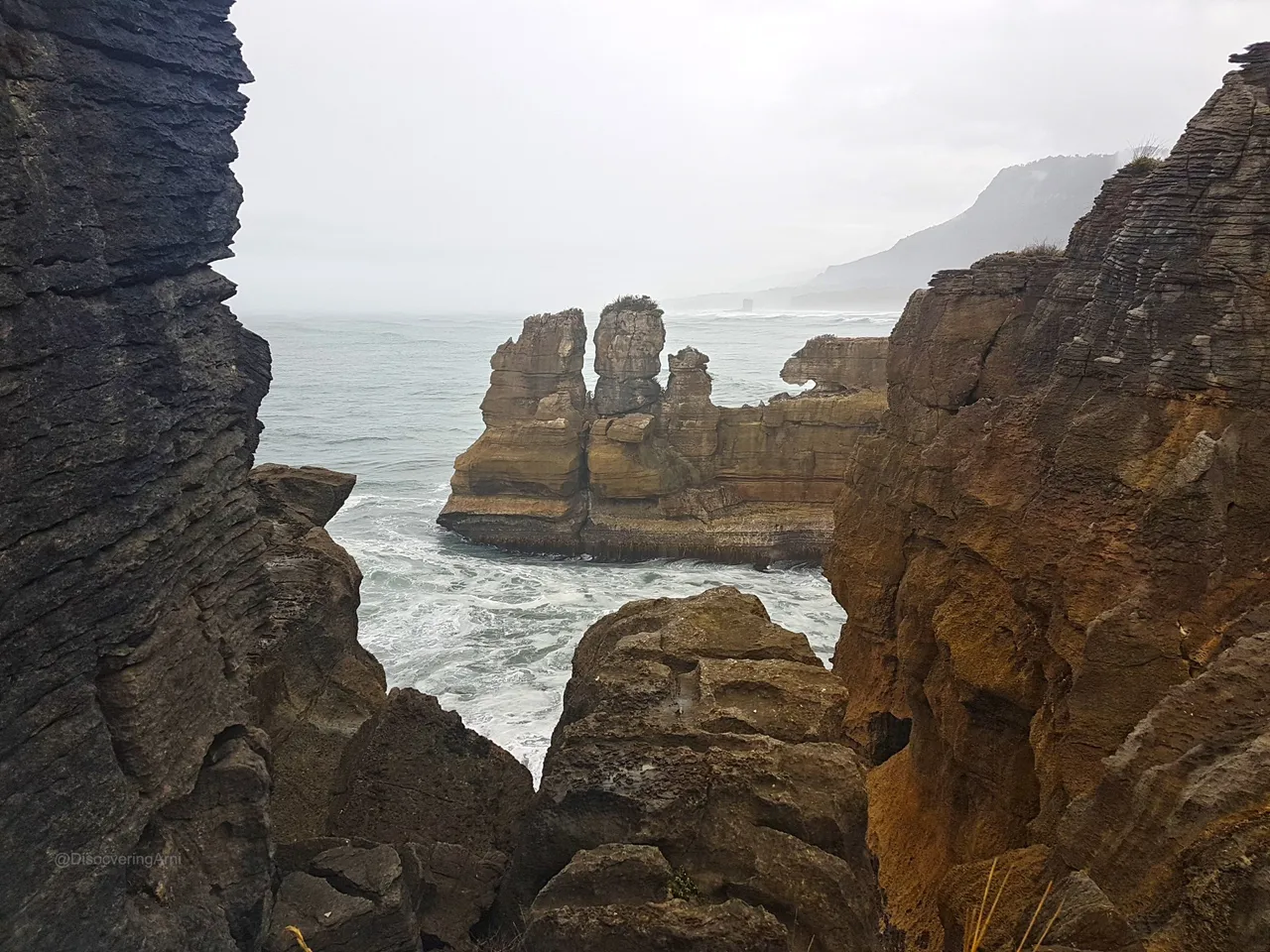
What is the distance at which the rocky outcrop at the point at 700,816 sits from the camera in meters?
5.69

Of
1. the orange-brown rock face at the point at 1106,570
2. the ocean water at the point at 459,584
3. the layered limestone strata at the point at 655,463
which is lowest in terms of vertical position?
the ocean water at the point at 459,584

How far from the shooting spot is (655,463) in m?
32.8

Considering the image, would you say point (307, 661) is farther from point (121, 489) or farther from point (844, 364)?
point (844, 364)

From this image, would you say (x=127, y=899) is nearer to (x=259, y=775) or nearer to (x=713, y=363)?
(x=259, y=775)

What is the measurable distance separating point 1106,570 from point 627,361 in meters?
28.0

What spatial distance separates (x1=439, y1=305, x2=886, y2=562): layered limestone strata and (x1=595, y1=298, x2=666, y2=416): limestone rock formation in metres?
0.06

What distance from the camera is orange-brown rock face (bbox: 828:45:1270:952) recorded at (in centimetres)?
500

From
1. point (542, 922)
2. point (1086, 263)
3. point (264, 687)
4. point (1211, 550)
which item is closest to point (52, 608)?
point (542, 922)

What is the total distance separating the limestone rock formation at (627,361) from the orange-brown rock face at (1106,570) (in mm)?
23147

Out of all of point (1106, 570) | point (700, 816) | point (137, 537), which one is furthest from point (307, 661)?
point (1106, 570)

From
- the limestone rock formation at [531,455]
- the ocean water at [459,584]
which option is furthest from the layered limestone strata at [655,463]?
the ocean water at [459,584]

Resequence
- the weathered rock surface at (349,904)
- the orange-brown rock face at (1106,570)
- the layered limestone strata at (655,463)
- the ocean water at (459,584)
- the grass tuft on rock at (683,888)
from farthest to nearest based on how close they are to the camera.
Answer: the layered limestone strata at (655,463)
the ocean water at (459,584)
the weathered rock surface at (349,904)
the grass tuft on rock at (683,888)
the orange-brown rock face at (1106,570)

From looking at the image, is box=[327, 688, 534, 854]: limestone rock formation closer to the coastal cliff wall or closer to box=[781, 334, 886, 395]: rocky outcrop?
the coastal cliff wall

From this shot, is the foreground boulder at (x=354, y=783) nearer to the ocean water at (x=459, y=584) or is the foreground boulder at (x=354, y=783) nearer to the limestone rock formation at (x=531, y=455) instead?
the ocean water at (x=459, y=584)
